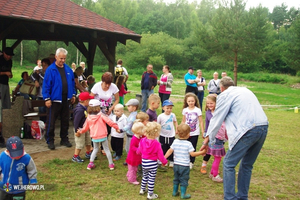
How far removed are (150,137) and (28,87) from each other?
18.6 ft

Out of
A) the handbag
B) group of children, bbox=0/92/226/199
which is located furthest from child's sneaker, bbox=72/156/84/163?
the handbag

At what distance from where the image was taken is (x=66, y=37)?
11.1 meters

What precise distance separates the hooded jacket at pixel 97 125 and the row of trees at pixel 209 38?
22378 mm

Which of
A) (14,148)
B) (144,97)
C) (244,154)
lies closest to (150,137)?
(244,154)

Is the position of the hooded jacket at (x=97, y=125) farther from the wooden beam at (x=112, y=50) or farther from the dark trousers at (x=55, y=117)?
the wooden beam at (x=112, y=50)

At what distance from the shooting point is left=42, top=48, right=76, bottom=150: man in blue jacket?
6.08 m

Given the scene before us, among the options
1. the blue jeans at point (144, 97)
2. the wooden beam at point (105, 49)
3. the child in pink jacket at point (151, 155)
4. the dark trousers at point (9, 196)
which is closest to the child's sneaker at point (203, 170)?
the child in pink jacket at point (151, 155)

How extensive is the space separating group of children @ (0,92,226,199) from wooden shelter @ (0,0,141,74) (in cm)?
256

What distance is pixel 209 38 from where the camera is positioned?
92.3 ft

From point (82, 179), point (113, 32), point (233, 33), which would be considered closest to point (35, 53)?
point (233, 33)

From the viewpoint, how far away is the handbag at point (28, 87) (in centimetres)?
867

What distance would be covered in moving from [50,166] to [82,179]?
2.68 ft

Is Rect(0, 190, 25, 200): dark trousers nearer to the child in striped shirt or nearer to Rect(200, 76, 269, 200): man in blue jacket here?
the child in striped shirt

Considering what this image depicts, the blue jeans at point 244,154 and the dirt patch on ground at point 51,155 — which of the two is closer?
the blue jeans at point 244,154
